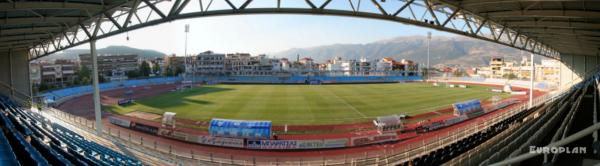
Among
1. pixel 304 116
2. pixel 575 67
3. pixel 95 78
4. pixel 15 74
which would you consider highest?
pixel 575 67

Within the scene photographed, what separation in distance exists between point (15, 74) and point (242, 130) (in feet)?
45.1

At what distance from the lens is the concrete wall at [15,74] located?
664 inches

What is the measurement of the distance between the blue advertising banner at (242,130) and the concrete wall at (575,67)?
82.1 ft

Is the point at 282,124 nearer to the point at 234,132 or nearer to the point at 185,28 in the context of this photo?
the point at 234,132

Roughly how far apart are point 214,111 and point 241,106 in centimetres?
351

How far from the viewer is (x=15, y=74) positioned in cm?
1750

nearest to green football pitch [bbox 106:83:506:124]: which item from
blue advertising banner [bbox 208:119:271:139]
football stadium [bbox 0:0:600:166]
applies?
football stadium [bbox 0:0:600:166]

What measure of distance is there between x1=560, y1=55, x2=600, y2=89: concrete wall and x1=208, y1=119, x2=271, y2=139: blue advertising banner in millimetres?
25031

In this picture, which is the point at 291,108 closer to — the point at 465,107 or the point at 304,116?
the point at 304,116

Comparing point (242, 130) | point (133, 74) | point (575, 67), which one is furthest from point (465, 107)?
point (133, 74)

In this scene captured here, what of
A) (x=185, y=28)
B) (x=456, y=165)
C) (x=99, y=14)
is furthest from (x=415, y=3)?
(x=185, y=28)

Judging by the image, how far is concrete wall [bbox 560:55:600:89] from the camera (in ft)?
79.5

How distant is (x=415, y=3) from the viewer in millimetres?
9141

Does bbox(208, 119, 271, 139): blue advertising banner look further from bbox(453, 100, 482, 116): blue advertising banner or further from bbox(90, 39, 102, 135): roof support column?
bbox(453, 100, 482, 116): blue advertising banner
